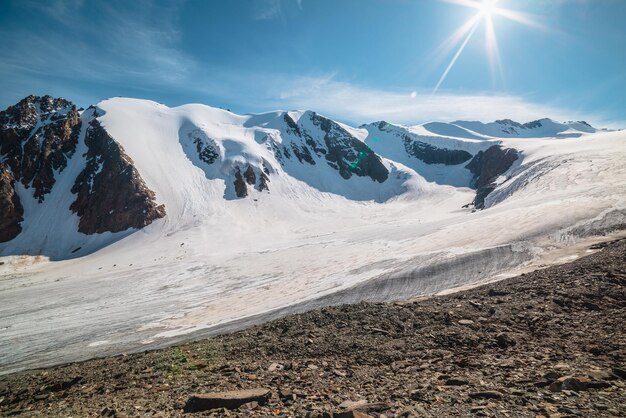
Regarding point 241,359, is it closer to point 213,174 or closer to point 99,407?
point 99,407

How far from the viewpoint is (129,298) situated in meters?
30.6

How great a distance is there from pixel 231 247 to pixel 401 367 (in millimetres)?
47881

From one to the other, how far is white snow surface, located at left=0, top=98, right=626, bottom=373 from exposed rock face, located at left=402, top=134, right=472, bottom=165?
190 feet

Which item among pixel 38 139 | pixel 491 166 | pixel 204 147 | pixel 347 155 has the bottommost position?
pixel 491 166

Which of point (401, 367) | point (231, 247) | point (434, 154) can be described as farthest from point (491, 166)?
point (401, 367)

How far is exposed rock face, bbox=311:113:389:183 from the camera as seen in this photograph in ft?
409

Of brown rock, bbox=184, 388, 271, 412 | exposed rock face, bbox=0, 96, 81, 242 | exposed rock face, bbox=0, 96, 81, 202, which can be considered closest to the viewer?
brown rock, bbox=184, 388, 271, 412

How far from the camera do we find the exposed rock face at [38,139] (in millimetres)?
74688

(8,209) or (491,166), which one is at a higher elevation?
(8,209)

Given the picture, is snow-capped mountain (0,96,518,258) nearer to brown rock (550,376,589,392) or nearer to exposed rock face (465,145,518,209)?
exposed rock face (465,145,518,209)

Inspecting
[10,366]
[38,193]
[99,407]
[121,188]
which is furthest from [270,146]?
Result: [99,407]

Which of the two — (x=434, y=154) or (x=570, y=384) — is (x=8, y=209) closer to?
(x=570, y=384)

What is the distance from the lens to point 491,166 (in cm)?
11069

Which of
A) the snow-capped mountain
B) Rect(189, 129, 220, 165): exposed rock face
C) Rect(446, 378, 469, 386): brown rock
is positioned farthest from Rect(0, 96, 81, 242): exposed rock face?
Rect(446, 378, 469, 386): brown rock
